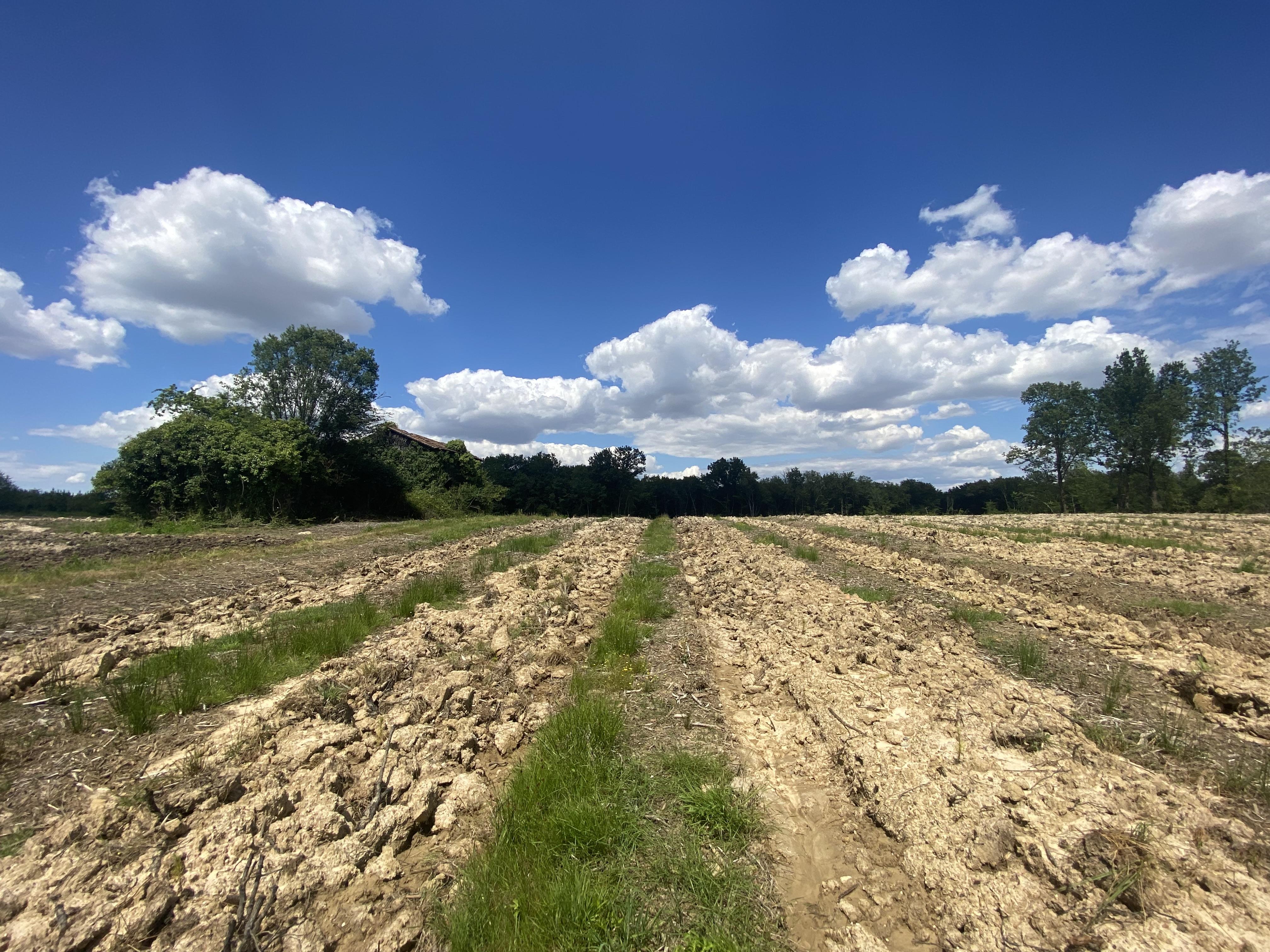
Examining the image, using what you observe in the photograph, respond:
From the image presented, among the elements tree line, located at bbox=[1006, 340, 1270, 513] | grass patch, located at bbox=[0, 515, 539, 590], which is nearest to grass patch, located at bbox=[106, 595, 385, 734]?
grass patch, located at bbox=[0, 515, 539, 590]

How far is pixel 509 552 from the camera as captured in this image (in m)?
14.8

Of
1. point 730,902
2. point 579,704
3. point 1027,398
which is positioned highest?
point 1027,398

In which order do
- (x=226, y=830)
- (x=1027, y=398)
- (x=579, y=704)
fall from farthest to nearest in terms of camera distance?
(x=1027, y=398), (x=579, y=704), (x=226, y=830)

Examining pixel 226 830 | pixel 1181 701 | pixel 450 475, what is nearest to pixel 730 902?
pixel 226 830

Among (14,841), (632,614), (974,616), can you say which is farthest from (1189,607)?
(14,841)

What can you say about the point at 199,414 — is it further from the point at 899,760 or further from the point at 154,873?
the point at 899,760

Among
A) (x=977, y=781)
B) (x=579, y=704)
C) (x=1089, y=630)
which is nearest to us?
(x=977, y=781)

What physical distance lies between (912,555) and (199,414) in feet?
94.5

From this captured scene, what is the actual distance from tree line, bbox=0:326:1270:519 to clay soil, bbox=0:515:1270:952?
16196 millimetres

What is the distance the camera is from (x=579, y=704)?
15.3 feet

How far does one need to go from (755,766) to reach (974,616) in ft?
17.2

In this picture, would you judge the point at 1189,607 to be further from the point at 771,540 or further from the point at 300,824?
the point at 771,540

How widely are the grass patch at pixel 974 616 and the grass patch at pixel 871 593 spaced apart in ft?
3.54

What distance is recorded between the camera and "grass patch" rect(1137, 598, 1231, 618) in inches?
301
